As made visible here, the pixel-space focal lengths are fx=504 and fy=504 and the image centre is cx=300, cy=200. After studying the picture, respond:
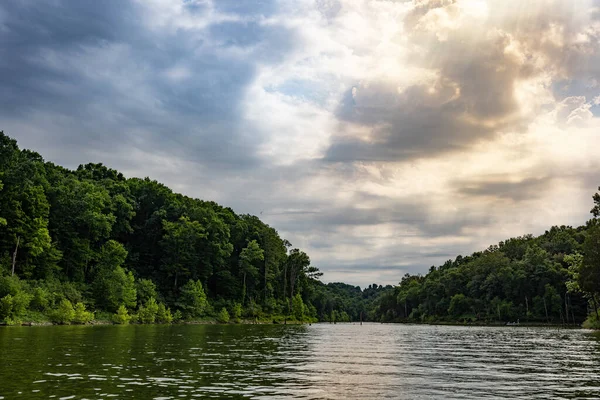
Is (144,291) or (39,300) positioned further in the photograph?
(144,291)

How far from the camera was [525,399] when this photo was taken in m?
17.2

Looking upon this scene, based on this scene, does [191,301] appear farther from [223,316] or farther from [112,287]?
[112,287]

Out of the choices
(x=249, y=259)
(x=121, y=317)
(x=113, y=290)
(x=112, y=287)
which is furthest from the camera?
(x=249, y=259)

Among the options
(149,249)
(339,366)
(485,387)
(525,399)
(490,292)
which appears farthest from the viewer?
(490,292)

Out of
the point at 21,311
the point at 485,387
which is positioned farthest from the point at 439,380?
the point at 21,311

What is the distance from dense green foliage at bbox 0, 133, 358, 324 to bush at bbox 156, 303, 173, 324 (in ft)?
0.75

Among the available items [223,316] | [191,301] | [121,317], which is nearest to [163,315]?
[121,317]

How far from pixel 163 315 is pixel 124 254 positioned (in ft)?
51.5

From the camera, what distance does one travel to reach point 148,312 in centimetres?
9775

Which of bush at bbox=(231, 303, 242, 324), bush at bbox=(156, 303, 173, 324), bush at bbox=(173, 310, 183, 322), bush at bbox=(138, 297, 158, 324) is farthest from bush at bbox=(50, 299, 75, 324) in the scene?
bush at bbox=(231, 303, 242, 324)

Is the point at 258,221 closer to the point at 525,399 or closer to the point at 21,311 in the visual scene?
the point at 21,311

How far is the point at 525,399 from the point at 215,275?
131m

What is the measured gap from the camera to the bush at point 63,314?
73688 millimetres

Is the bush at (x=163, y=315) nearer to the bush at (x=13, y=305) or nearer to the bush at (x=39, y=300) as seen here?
the bush at (x=39, y=300)
